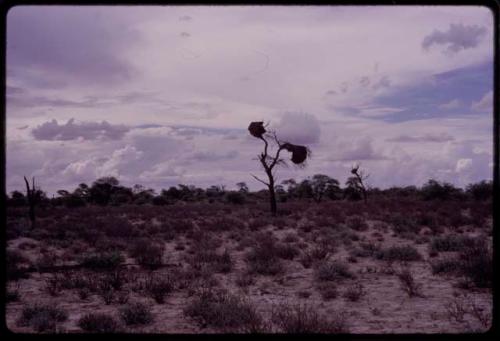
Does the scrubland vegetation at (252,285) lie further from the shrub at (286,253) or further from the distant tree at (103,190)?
the distant tree at (103,190)

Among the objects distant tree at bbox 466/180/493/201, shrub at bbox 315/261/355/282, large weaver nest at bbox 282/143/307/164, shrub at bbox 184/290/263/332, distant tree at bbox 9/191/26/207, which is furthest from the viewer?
distant tree at bbox 9/191/26/207

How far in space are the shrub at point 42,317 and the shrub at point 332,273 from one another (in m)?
5.04

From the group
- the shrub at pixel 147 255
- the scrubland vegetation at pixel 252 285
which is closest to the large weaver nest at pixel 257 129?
the scrubland vegetation at pixel 252 285

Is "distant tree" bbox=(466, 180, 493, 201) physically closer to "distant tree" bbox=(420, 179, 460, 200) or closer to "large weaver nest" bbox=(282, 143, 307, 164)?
"distant tree" bbox=(420, 179, 460, 200)

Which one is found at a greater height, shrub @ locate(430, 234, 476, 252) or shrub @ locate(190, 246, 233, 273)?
shrub @ locate(190, 246, 233, 273)

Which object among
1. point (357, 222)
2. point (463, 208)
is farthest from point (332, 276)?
point (463, 208)

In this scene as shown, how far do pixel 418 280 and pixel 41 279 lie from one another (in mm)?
8159

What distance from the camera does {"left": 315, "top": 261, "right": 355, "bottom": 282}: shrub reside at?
399 inches

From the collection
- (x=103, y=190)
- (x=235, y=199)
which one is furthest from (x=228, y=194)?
(x=103, y=190)

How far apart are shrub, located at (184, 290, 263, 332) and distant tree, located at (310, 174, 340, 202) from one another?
5379 centimetres

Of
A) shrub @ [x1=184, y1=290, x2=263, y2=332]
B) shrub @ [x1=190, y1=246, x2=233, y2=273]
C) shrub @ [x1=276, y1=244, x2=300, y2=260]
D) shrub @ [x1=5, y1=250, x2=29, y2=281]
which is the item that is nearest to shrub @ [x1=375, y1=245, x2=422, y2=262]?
shrub @ [x1=276, y1=244, x2=300, y2=260]

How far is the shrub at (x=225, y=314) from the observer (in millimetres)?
6816

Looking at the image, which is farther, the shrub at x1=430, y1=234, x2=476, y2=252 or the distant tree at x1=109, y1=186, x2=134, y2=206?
the distant tree at x1=109, y1=186, x2=134, y2=206

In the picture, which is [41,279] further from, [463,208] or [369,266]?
[463,208]
